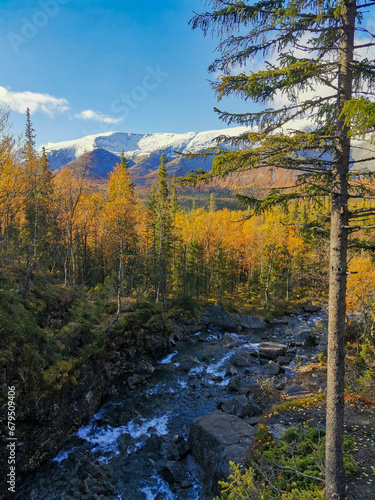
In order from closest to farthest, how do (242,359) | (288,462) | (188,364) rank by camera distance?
(288,462), (188,364), (242,359)

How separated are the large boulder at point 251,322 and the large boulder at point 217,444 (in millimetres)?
23506

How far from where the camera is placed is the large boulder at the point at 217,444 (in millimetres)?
9906

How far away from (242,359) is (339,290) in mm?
19287

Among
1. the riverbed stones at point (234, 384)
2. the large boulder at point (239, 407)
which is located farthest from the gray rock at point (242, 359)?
the large boulder at point (239, 407)

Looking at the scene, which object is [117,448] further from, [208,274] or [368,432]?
[208,274]

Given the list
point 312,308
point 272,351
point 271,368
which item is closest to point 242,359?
point 271,368

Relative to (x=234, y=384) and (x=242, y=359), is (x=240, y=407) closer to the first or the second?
(x=234, y=384)

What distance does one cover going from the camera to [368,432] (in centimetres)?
1035

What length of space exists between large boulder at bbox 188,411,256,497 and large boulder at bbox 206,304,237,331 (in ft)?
71.7

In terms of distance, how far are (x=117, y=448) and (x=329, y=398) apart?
11.0m

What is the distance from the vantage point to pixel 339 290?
231 inches

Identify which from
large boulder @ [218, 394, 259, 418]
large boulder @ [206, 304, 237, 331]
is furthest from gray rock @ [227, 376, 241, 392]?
large boulder @ [206, 304, 237, 331]

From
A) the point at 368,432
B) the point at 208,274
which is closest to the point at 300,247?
the point at 208,274

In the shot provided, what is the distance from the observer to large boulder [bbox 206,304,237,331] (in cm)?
3458
